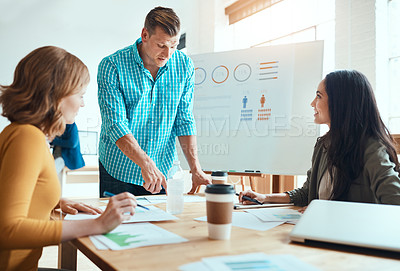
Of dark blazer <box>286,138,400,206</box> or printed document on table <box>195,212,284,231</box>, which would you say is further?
dark blazer <box>286,138,400,206</box>

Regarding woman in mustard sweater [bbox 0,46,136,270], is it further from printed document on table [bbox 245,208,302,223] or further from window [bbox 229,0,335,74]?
window [bbox 229,0,335,74]

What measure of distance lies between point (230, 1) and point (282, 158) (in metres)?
2.41

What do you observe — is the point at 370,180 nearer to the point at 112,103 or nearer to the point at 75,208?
the point at 75,208

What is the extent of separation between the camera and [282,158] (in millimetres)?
2420

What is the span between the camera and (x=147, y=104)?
67.6 inches

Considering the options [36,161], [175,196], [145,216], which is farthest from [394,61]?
[36,161]

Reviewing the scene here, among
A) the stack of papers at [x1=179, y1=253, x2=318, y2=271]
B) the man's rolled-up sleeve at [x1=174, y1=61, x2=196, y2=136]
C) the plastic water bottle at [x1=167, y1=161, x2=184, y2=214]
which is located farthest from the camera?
the man's rolled-up sleeve at [x1=174, y1=61, x2=196, y2=136]

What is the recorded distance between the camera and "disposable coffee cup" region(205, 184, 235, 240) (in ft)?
2.44

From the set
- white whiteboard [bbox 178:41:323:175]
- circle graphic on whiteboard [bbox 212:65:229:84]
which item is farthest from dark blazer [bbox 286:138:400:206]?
circle graphic on whiteboard [bbox 212:65:229:84]

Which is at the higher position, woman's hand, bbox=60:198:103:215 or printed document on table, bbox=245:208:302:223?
woman's hand, bbox=60:198:103:215

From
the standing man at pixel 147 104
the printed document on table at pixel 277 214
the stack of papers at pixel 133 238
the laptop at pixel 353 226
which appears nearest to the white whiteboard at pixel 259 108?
the standing man at pixel 147 104

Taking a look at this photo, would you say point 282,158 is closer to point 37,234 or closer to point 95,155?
point 37,234

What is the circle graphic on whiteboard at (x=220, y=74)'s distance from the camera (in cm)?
270

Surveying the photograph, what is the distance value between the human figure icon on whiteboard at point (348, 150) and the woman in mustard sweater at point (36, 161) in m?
0.69
